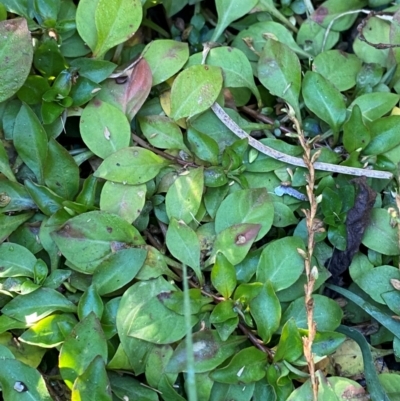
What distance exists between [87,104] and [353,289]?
78cm

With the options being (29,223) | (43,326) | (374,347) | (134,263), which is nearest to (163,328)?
(134,263)

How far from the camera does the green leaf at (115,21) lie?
4.44 ft

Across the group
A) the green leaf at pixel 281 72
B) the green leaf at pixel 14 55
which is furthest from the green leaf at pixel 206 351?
the green leaf at pixel 14 55

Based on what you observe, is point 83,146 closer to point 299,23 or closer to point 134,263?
point 134,263

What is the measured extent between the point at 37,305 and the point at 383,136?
891mm

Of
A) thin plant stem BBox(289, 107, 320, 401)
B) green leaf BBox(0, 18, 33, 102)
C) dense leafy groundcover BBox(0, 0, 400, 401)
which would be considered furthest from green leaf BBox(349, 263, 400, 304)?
green leaf BBox(0, 18, 33, 102)

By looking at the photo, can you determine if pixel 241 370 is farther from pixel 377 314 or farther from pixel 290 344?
pixel 377 314

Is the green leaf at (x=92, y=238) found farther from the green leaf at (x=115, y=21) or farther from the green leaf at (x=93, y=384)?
the green leaf at (x=115, y=21)

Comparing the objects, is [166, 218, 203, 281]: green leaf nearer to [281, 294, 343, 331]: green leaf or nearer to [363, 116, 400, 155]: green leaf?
[281, 294, 343, 331]: green leaf

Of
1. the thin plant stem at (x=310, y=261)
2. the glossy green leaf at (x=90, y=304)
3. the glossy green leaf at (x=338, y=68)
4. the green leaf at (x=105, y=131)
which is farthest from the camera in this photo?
the glossy green leaf at (x=338, y=68)

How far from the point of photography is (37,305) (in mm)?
1235

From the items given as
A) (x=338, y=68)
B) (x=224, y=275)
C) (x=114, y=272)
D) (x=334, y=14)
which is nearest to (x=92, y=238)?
(x=114, y=272)

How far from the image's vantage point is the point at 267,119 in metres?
1.46

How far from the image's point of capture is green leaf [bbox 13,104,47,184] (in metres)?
1.30
